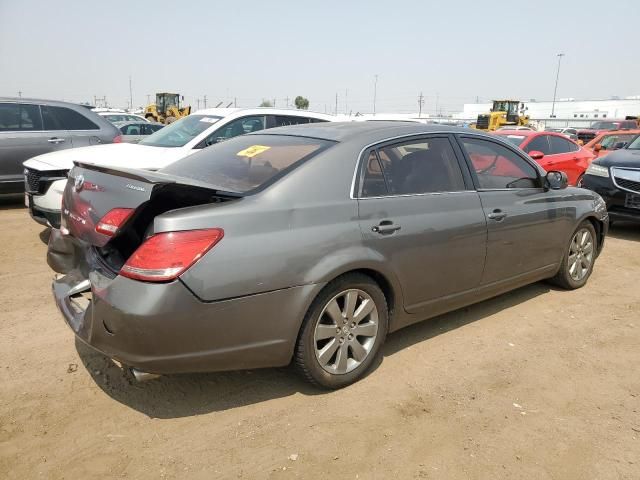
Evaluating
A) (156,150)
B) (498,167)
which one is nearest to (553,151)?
(498,167)

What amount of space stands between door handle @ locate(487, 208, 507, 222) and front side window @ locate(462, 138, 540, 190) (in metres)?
0.19

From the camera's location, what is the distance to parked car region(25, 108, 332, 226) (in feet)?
18.7

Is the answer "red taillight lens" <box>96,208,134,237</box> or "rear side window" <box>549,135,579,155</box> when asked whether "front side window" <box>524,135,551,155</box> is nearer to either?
"rear side window" <box>549,135,579,155</box>

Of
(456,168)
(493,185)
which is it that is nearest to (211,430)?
(456,168)

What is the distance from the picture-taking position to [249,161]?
3.35 meters

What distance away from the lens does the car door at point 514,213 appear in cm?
386

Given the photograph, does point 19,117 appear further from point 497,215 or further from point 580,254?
point 580,254

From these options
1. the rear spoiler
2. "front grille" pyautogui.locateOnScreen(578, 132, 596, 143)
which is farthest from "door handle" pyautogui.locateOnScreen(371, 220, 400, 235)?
"front grille" pyautogui.locateOnScreen(578, 132, 596, 143)

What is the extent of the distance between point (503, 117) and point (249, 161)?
2858cm

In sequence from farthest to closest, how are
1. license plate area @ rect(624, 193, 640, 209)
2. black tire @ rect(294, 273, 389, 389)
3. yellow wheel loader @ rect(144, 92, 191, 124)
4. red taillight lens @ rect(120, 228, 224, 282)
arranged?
yellow wheel loader @ rect(144, 92, 191, 124)
license plate area @ rect(624, 193, 640, 209)
black tire @ rect(294, 273, 389, 389)
red taillight lens @ rect(120, 228, 224, 282)

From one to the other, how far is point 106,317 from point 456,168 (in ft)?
8.23

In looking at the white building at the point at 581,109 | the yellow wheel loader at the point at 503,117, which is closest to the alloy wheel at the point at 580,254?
the yellow wheel loader at the point at 503,117

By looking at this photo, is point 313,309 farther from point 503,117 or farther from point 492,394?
point 503,117

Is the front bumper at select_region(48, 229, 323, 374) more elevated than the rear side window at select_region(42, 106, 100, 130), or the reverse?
the rear side window at select_region(42, 106, 100, 130)
